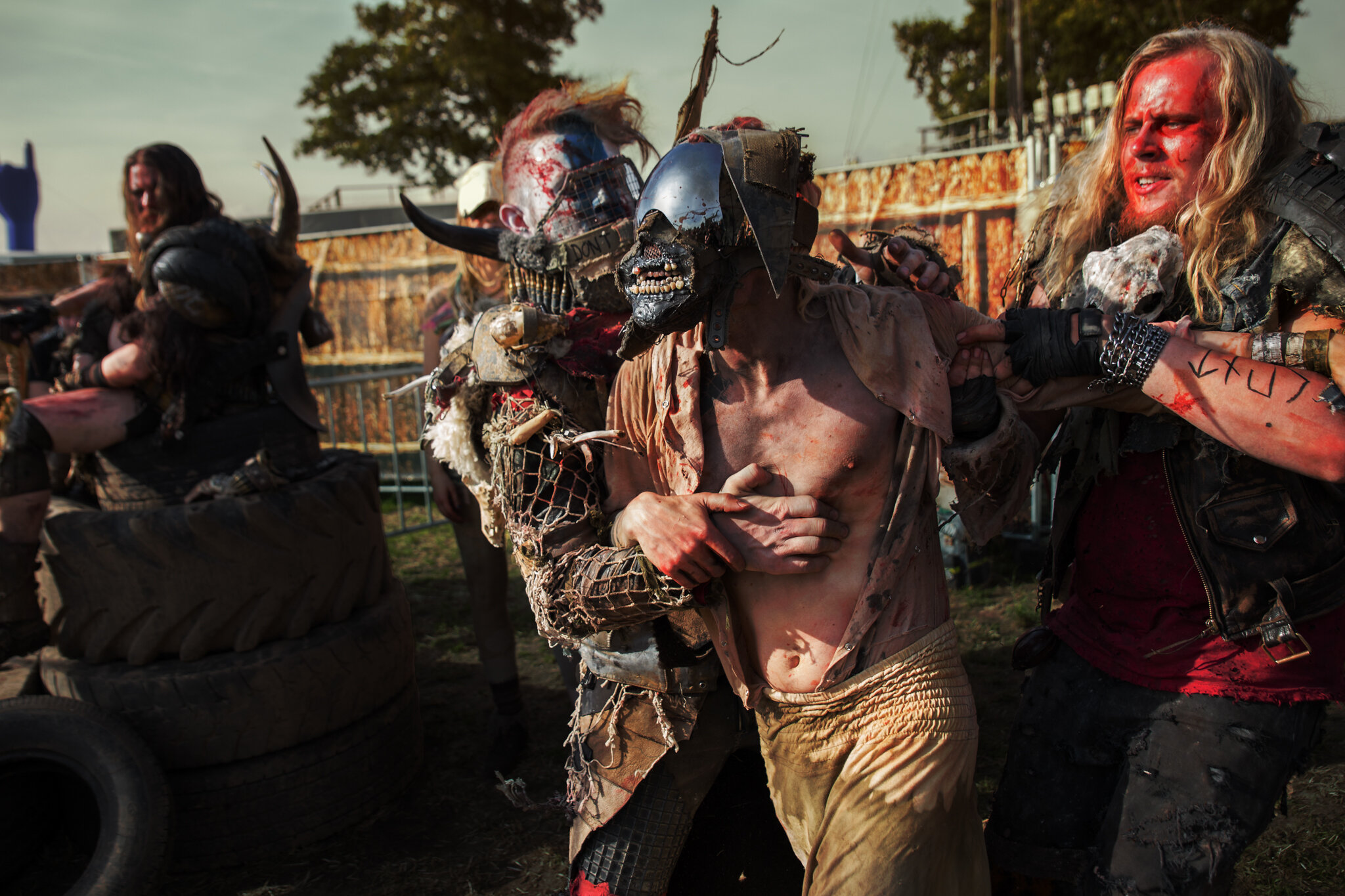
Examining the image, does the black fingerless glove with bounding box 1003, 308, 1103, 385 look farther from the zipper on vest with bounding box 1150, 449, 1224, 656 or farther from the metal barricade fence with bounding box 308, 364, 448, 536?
the metal barricade fence with bounding box 308, 364, 448, 536

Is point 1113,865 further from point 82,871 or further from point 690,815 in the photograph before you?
point 82,871

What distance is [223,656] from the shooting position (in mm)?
3486

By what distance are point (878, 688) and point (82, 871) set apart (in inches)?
139

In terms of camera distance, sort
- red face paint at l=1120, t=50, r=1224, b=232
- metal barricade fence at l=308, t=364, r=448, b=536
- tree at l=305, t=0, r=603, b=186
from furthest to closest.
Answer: tree at l=305, t=0, r=603, b=186 < metal barricade fence at l=308, t=364, r=448, b=536 < red face paint at l=1120, t=50, r=1224, b=232

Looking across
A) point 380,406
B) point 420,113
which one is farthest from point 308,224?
point 420,113

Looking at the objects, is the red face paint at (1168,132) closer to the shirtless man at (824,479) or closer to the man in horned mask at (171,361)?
the shirtless man at (824,479)

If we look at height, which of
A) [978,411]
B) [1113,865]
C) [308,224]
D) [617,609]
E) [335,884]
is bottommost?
[335,884]

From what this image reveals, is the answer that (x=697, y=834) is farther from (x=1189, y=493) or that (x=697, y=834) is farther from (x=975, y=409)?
(x=1189, y=493)

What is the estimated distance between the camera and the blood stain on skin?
1.84 metres

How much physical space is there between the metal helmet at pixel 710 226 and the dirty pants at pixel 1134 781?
143 cm

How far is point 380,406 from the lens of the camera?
32.7 feet

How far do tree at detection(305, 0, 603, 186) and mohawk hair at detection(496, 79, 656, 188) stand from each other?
1815 cm

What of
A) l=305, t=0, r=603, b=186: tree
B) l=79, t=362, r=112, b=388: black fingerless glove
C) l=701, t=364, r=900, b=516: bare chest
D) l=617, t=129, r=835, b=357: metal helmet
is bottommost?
l=701, t=364, r=900, b=516: bare chest

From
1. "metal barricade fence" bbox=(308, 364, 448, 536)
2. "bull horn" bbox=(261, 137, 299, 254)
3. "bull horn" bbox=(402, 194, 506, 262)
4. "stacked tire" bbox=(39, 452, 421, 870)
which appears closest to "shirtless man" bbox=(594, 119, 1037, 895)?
"bull horn" bbox=(402, 194, 506, 262)
